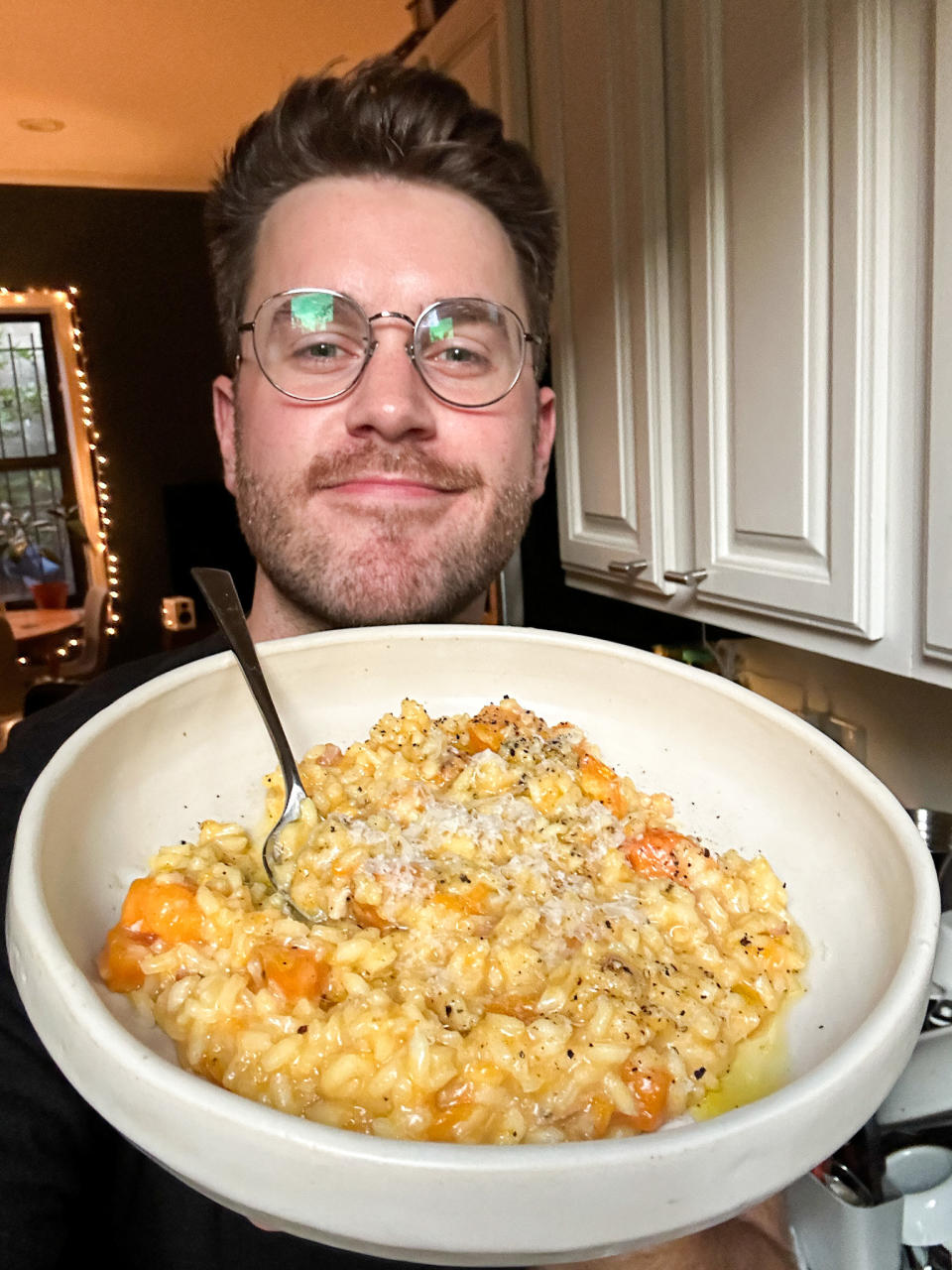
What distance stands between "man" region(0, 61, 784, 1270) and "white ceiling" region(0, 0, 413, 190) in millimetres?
2434

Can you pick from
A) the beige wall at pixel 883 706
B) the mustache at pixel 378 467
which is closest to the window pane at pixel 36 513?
the beige wall at pixel 883 706

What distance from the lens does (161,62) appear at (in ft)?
11.4

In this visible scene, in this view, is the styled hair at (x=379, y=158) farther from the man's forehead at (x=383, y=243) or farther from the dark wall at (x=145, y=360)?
the dark wall at (x=145, y=360)

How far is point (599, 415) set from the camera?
1936mm

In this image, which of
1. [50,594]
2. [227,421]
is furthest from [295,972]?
[50,594]

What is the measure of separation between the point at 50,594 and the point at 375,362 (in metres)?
4.89

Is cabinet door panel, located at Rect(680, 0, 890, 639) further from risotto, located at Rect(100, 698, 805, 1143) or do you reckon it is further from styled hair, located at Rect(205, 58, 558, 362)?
risotto, located at Rect(100, 698, 805, 1143)

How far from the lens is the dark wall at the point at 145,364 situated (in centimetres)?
516

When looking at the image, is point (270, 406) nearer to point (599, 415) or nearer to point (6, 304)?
point (599, 415)

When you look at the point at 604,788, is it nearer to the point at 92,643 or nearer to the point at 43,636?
the point at 92,643

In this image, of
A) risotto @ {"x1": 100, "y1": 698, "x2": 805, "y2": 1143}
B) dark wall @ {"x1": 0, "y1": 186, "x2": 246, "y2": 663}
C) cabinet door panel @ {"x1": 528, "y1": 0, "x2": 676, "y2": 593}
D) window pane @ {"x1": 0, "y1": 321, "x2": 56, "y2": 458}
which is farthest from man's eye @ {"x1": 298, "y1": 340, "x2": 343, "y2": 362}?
window pane @ {"x1": 0, "y1": 321, "x2": 56, "y2": 458}

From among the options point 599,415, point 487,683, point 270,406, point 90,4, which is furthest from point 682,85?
point 90,4

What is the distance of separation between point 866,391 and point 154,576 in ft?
16.3

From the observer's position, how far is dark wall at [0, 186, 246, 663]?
516cm
